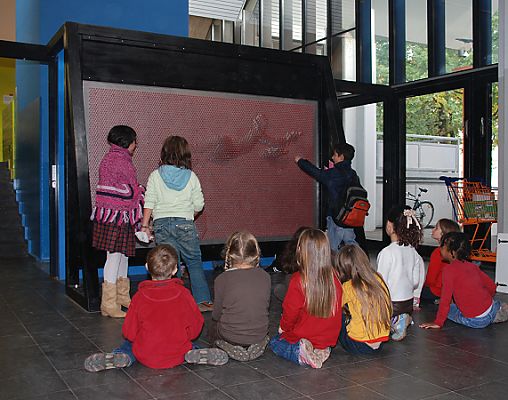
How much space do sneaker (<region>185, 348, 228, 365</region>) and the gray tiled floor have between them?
37 mm

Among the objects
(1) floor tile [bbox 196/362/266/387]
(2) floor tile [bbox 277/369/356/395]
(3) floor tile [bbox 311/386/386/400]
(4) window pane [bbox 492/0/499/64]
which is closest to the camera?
(3) floor tile [bbox 311/386/386/400]

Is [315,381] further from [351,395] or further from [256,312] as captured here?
[256,312]

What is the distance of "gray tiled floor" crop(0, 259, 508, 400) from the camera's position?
121 inches

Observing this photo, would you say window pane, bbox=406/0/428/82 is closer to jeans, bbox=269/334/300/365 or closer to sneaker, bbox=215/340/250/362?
jeans, bbox=269/334/300/365

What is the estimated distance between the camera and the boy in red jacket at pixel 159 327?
340 cm

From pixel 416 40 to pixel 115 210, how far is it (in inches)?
235

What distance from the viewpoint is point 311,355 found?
11.4ft

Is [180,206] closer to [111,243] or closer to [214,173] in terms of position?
[111,243]

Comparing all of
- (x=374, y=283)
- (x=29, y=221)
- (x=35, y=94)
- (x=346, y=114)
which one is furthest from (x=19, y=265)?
(x=346, y=114)

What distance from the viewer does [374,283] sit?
367 centimetres

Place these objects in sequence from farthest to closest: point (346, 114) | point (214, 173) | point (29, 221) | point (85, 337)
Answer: point (346, 114) < point (29, 221) < point (214, 173) < point (85, 337)

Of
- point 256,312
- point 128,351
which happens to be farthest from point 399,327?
point 128,351

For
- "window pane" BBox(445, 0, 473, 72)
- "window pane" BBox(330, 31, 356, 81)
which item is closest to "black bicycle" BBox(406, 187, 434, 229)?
"window pane" BBox(445, 0, 473, 72)

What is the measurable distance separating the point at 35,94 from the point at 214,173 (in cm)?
331
